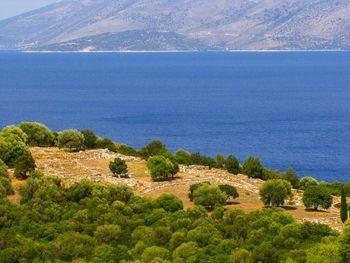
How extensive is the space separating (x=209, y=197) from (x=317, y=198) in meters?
11.3

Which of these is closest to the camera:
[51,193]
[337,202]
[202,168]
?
[51,193]

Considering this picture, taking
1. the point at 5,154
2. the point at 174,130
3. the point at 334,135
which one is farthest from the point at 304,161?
the point at 5,154

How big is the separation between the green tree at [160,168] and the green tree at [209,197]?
10.5 meters

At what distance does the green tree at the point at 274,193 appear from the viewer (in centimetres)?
6756

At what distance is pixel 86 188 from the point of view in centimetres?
6712

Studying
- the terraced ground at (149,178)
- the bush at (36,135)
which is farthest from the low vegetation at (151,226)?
the bush at (36,135)

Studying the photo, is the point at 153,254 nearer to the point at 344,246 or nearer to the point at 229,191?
the point at 344,246

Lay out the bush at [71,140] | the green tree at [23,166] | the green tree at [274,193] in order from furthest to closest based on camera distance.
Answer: the bush at [71,140], the green tree at [23,166], the green tree at [274,193]

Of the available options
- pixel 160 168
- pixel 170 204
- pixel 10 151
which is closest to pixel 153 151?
pixel 160 168

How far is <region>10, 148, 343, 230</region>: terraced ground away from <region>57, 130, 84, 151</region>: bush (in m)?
1.83

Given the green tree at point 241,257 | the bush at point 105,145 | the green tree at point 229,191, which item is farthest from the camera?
the bush at point 105,145

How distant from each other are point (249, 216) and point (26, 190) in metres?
23.3

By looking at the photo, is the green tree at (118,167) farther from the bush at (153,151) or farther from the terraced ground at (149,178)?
the bush at (153,151)

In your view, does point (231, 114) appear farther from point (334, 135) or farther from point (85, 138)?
point (85, 138)
